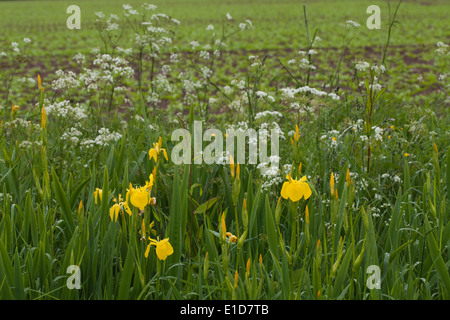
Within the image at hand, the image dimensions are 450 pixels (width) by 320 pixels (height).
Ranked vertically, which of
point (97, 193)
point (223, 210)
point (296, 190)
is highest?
point (296, 190)

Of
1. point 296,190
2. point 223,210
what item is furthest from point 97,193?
point 296,190

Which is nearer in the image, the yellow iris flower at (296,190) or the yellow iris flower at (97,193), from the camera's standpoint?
the yellow iris flower at (296,190)

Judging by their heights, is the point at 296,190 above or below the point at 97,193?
above

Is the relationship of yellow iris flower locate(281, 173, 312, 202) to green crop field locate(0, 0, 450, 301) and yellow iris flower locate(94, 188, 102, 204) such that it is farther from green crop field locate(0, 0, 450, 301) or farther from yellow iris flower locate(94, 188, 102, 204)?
yellow iris flower locate(94, 188, 102, 204)

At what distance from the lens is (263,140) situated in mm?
2422

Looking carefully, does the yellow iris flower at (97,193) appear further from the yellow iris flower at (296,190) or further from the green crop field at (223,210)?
the yellow iris flower at (296,190)

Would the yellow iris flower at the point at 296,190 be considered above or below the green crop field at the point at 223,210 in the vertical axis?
above

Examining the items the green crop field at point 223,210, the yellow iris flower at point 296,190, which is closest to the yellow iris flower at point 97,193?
the green crop field at point 223,210

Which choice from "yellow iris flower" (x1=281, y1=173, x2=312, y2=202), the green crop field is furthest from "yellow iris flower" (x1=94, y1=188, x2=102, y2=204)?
"yellow iris flower" (x1=281, y1=173, x2=312, y2=202)

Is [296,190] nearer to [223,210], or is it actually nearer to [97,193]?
[97,193]

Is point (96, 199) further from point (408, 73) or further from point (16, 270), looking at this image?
point (408, 73)

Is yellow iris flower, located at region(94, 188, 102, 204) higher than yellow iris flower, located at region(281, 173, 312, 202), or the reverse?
yellow iris flower, located at region(281, 173, 312, 202)

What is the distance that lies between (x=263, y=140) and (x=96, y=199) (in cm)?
87

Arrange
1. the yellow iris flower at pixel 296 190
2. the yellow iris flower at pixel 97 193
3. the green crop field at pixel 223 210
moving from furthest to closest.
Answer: the yellow iris flower at pixel 97 193
the green crop field at pixel 223 210
the yellow iris flower at pixel 296 190
